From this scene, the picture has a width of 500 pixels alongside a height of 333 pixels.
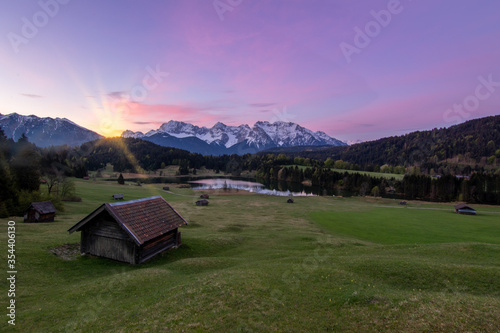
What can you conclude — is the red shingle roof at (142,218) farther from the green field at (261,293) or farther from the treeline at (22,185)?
the treeline at (22,185)

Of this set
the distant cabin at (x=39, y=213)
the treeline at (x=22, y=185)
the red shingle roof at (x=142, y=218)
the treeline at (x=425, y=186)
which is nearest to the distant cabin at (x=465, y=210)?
the treeline at (x=425, y=186)

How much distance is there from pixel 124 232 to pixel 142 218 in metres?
2.10

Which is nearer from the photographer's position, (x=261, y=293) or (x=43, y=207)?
(x=261, y=293)

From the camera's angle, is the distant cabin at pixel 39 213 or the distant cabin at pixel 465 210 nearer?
the distant cabin at pixel 39 213

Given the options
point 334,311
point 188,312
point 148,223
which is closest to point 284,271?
point 334,311

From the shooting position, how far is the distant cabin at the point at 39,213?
42344mm

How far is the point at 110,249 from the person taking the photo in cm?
2391

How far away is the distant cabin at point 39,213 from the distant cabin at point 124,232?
25.6 metres

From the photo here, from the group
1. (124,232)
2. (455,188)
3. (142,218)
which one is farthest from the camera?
(455,188)

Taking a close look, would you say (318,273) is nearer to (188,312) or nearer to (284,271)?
(284,271)

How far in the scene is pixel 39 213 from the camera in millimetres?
42281

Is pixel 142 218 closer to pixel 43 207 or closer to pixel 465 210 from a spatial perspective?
pixel 43 207

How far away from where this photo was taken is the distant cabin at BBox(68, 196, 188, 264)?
22.9 m

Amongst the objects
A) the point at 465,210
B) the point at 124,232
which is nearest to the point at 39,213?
the point at 124,232
